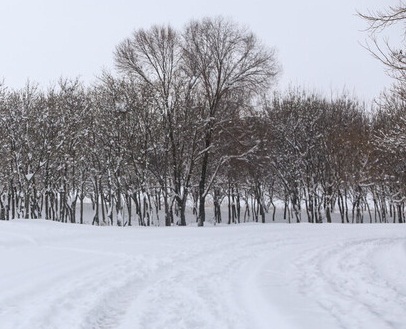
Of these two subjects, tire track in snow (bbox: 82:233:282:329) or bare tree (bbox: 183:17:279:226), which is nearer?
tire track in snow (bbox: 82:233:282:329)

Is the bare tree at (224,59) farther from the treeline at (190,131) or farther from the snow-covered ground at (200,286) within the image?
the snow-covered ground at (200,286)

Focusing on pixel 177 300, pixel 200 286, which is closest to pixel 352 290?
pixel 200 286

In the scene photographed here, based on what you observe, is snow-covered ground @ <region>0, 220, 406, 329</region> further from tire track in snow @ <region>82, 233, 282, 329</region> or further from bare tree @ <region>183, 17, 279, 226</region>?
bare tree @ <region>183, 17, 279, 226</region>

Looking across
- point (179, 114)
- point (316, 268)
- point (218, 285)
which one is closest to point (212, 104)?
point (179, 114)

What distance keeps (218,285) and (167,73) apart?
27335 millimetres

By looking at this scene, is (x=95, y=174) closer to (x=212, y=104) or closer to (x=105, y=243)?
(x=212, y=104)

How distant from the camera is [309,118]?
1608 inches

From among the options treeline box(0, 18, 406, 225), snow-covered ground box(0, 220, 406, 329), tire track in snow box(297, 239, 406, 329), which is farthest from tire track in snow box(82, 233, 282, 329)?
treeline box(0, 18, 406, 225)

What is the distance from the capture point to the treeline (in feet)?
107

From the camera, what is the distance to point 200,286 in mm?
7930

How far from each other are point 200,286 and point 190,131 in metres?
26.8

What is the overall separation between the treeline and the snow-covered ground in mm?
18930

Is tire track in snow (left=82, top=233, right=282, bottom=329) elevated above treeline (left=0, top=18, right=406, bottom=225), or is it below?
below

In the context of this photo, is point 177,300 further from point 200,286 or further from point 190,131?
point 190,131
